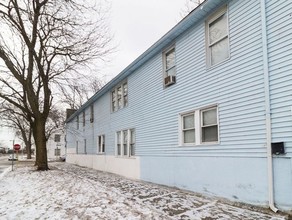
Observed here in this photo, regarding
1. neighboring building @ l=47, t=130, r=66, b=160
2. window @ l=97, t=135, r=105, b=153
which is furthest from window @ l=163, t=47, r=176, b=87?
neighboring building @ l=47, t=130, r=66, b=160

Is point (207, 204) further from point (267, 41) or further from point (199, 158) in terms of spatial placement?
point (267, 41)

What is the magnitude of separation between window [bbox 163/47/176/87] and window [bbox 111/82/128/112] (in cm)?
480

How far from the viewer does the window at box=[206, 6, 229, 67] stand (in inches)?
323

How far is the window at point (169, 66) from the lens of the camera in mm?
10672

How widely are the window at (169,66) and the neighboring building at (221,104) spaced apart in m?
0.04

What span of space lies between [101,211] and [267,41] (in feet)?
17.9

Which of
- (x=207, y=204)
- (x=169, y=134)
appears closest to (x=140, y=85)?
(x=169, y=134)

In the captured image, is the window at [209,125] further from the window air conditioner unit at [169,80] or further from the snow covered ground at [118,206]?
the window air conditioner unit at [169,80]

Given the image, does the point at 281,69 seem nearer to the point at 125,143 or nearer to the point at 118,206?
the point at 118,206

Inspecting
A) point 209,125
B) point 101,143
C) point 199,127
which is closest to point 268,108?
point 209,125

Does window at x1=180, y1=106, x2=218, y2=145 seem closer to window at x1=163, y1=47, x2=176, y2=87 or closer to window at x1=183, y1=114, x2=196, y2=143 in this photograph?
window at x1=183, y1=114, x2=196, y2=143

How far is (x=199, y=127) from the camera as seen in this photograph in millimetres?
8984

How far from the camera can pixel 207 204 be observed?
23.7 ft

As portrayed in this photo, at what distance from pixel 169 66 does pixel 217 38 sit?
2.95m
